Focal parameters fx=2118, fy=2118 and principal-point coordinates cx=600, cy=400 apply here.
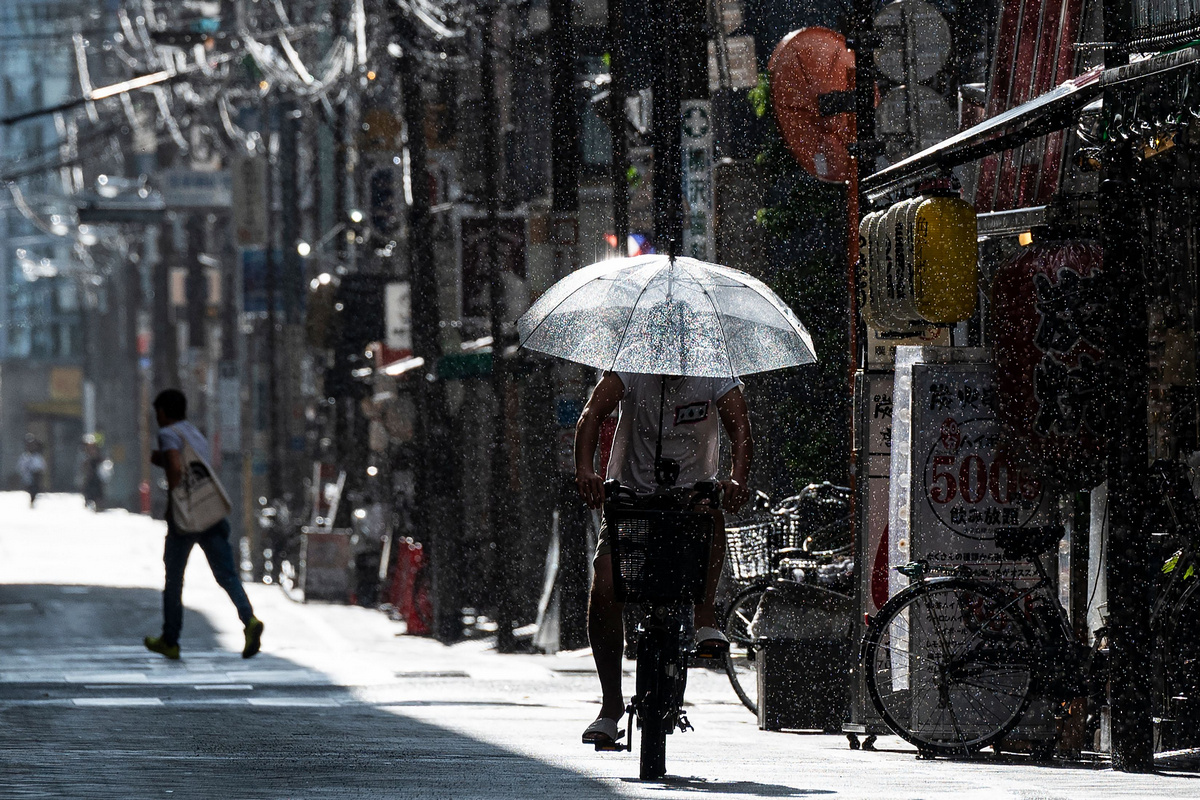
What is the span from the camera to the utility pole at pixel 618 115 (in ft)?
59.5

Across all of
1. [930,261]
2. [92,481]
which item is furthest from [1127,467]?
[92,481]

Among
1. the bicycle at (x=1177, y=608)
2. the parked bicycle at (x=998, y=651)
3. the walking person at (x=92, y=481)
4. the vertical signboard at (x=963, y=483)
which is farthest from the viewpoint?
the walking person at (x=92, y=481)

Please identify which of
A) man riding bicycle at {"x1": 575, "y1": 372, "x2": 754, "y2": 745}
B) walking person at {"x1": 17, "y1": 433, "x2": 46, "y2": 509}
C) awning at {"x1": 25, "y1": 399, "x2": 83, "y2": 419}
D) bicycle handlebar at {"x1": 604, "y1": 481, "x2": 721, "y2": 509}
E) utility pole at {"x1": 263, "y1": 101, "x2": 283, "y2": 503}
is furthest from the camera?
awning at {"x1": 25, "y1": 399, "x2": 83, "y2": 419}

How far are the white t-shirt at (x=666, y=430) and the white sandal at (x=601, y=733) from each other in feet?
3.32

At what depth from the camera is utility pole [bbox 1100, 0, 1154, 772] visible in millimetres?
9820

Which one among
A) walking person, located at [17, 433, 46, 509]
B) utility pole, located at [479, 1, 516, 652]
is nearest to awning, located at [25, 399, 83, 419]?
walking person, located at [17, 433, 46, 509]

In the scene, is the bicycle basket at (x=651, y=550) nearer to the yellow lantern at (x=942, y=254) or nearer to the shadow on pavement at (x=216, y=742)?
the shadow on pavement at (x=216, y=742)

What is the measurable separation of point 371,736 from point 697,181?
8.99 m

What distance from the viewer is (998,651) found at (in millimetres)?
10625

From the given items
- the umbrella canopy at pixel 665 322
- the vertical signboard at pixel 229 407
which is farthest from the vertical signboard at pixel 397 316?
the umbrella canopy at pixel 665 322

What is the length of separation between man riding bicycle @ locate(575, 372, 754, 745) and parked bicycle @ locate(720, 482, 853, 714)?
171 inches

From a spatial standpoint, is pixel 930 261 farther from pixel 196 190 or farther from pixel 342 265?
pixel 196 190

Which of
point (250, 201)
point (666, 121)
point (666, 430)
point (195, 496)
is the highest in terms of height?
point (250, 201)

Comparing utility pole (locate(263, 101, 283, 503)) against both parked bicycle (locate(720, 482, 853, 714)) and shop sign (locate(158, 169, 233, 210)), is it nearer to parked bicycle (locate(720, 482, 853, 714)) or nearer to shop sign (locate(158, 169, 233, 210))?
shop sign (locate(158, 169, 233, 210))
